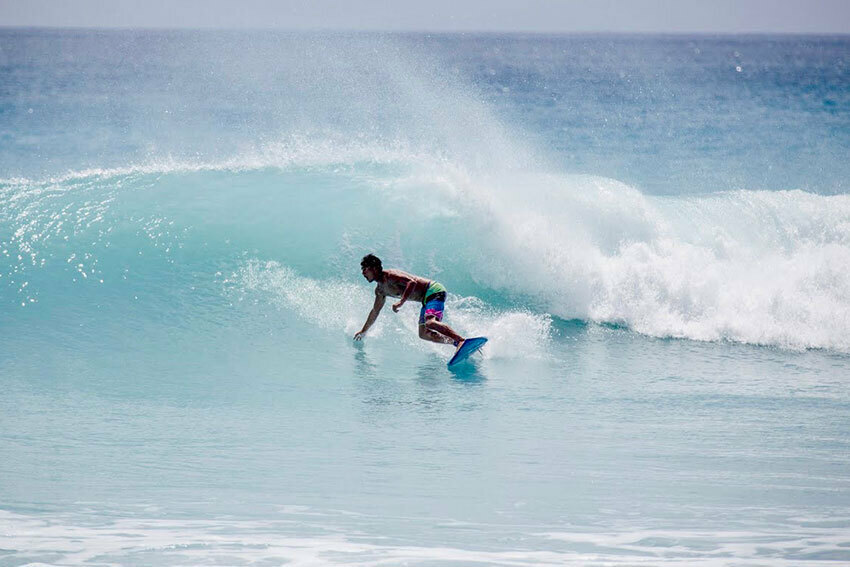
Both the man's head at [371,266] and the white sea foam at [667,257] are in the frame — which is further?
the white sea foam at [667,257]

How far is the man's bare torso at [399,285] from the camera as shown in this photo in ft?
27.7

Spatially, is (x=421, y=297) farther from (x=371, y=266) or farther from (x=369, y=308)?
(x=369, y=308)

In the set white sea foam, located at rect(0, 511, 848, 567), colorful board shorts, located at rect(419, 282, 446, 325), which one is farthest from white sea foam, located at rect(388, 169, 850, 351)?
white sea foam, located at rect(0, 511, 848, 567)

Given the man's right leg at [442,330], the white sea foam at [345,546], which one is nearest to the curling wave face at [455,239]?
the man's right leg at [442,330]

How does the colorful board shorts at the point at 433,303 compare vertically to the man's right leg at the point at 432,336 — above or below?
above

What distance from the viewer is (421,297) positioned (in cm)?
850

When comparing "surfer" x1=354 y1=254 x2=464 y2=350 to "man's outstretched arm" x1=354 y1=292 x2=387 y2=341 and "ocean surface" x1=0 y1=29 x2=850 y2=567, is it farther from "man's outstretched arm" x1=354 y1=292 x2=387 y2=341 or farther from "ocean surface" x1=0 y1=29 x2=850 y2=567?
"ocean surface" x1=0 y1=29 x2=850 y2=567

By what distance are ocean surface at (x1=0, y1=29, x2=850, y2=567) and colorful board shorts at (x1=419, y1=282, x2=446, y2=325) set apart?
44 centimetres

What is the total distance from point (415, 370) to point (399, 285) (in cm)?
88

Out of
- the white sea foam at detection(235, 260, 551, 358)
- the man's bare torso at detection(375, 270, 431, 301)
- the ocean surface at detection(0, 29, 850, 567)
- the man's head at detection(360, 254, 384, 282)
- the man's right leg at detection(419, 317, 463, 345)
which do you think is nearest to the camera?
the ocean surface at detection(0, 29, 850, 567)

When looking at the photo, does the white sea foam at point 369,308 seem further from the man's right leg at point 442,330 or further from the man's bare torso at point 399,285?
the man's bare torso at point 399,285

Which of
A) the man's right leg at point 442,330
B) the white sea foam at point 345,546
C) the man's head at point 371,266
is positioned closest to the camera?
the white sea foam at point 345,546

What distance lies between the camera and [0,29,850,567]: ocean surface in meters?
4.95

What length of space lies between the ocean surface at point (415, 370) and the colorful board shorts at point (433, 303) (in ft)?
1.45
